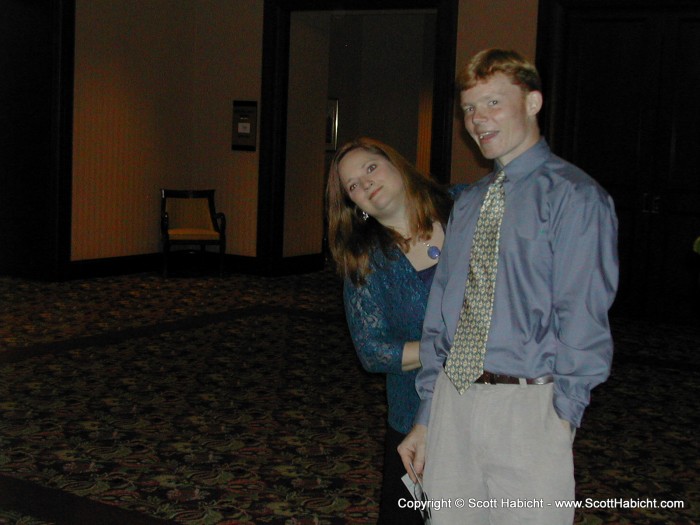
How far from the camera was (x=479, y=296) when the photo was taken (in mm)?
1753

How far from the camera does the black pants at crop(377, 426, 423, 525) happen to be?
2.38 m

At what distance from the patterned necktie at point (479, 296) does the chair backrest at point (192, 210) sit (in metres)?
8.87

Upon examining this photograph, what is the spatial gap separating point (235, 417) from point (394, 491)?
253 cm

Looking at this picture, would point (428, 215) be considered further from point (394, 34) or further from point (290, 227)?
point (394, 34)

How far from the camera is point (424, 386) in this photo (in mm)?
1915

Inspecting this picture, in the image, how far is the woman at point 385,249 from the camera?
2.23 meters

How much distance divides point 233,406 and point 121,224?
17.8 ft

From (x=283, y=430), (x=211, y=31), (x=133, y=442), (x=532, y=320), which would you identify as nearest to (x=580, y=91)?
(x=211, y=31)

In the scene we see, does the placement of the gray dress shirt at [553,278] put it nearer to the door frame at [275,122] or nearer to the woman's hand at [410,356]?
the woman's hand at [410,356]

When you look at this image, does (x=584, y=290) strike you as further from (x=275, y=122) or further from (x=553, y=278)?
(x=275, y=122)

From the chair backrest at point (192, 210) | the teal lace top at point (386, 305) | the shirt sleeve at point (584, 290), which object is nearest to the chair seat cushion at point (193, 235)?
the chair backrest at point (192, 210)

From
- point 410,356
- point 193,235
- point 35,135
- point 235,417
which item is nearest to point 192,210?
point 193,235

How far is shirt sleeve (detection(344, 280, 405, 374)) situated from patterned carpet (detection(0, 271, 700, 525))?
1.41 metres

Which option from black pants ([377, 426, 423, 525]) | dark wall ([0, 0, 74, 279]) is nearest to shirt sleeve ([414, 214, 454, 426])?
black pants ([377, 426, 423, 525])
